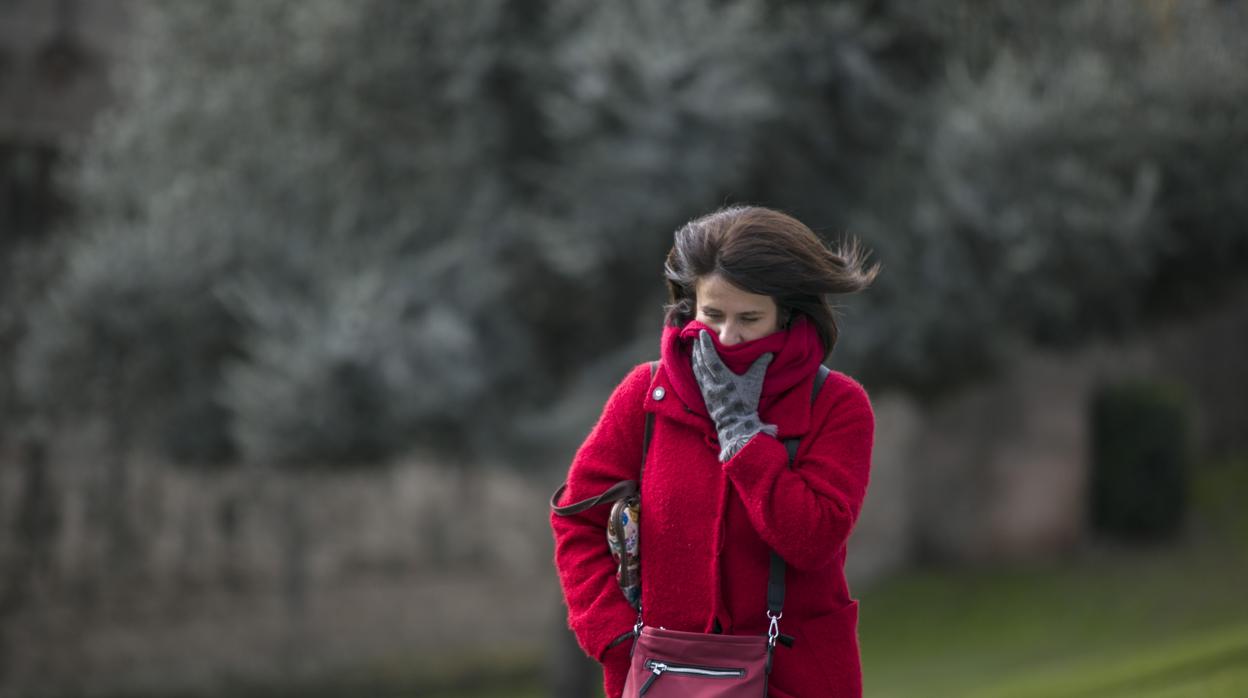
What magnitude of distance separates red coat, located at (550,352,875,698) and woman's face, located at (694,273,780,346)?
14cm

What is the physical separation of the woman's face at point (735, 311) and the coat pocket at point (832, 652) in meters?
0.54

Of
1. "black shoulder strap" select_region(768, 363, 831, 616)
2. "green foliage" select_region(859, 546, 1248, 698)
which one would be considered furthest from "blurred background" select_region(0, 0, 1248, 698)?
"black shoulder strap" select_region(768, 363, 831, 616)

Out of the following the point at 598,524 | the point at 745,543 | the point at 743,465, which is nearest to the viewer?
the point at 743,465

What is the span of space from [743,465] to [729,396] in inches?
5.3

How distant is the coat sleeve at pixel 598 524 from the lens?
8.93 ft

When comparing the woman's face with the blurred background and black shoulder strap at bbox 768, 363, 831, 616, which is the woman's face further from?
the blurred background

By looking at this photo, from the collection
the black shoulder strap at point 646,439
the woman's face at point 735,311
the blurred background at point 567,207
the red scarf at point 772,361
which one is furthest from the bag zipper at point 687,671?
the blurred background at point 567,207

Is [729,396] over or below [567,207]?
below

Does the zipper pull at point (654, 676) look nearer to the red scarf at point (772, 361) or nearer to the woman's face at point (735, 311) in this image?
the red scarf at point (772, 361)

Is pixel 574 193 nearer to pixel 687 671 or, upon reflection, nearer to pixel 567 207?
pixel 567 207

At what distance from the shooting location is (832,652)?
2.64 meters

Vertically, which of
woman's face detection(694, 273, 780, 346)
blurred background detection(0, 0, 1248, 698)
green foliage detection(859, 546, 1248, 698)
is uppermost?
blurred background detection(0, 0, 1248, 698)

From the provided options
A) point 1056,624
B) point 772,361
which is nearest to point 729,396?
point 772,361

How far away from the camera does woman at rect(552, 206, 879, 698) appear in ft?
8.50
